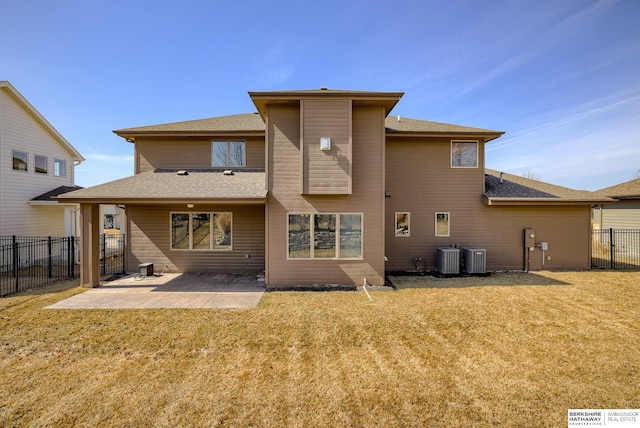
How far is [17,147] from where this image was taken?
1185 centimetres

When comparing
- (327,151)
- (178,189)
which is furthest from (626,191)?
(178,189)

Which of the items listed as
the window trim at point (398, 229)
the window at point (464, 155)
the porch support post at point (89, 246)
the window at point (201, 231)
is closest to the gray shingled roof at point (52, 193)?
the porch support post at point (89, 246)

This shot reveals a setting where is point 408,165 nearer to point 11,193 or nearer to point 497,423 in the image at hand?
point 497,423

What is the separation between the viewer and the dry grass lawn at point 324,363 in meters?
3.04

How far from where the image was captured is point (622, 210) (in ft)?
47.5

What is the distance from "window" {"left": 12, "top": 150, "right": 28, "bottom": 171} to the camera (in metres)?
11.8

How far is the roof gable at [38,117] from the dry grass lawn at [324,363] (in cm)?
1055

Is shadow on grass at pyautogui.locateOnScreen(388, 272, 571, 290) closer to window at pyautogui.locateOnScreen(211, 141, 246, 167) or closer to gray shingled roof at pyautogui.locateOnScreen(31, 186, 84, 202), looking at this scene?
window at pyautogui.locateOnScreen(211, 141, 246, 167)

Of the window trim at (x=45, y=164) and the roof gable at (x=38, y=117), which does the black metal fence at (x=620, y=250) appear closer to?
the window trim at (x=45, y=164)

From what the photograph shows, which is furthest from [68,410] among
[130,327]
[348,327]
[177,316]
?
[348,327]

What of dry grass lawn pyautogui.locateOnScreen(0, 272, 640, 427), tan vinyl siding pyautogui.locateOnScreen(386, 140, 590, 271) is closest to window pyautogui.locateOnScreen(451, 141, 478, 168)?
tan vinyl siding pyautogui.locateOnScreen(386, 140, 590, 271)

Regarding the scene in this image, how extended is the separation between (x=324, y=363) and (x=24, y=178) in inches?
658

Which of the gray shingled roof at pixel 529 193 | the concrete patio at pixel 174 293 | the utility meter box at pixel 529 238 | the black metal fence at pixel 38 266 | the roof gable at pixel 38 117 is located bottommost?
the concrete patio at pixel 174 293

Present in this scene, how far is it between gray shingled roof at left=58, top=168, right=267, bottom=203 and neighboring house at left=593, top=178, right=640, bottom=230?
18.4 meters
